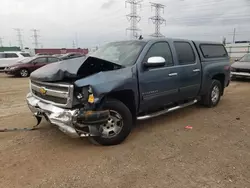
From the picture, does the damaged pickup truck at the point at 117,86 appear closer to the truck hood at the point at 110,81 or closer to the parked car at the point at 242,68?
the truck hood at the point at 110,81

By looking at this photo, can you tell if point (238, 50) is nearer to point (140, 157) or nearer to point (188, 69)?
point (188, 69)

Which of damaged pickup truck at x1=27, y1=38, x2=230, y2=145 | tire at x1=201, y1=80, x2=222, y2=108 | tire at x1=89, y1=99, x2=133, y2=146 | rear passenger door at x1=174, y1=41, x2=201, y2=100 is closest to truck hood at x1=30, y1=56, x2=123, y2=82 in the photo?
damaged pickup truck at x1=27, y1=38, x2=230, y2=145

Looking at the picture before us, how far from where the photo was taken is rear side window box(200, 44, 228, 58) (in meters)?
6.00

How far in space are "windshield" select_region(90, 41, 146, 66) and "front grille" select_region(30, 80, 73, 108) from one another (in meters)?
1.23

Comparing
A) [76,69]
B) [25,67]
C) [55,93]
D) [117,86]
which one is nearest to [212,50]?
[117,86]

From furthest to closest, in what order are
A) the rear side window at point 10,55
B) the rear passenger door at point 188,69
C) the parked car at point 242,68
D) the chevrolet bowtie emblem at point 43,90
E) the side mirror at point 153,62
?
the rear side window at point 10,55 < the parked car at point 242,68 < the rear passenger door at point 188,69 < the side mirror at point 153,62 < the chevrolet bowtie emblem at point 43,90

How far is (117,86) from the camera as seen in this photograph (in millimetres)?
3709

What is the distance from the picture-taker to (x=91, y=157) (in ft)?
11.5

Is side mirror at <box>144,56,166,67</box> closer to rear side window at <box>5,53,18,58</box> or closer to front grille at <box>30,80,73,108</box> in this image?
front grille at <box>30,80,73,108</box>

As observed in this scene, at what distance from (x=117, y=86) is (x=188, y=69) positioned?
7.22ft

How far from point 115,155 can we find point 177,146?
110cm

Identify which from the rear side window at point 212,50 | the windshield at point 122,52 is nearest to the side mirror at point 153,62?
the windshield at point 122,52

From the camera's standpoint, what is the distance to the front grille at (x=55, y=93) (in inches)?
133

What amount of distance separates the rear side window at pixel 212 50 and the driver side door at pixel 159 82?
5.22 feet
